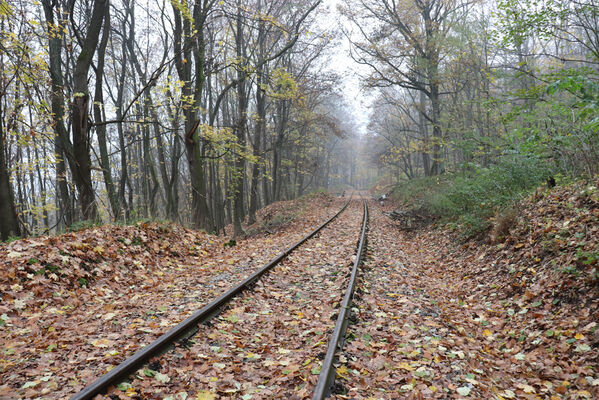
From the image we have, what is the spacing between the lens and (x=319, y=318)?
4836 millimetres

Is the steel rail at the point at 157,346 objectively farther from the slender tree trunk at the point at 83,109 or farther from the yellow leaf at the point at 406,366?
the slender tree trunk at the point at 83,109

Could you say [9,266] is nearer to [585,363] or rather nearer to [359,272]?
[359,272]

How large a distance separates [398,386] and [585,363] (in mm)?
1990

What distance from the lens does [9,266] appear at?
17.4 feet

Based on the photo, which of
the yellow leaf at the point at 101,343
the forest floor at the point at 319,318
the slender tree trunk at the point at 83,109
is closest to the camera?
the forest floor at the point at 319,318

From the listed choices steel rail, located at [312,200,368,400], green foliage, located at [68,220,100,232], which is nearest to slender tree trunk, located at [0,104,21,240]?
green foliage, located at [68,220,100,232]

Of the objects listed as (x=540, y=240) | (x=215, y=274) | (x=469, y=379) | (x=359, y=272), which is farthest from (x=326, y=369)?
(x=540, y=240)

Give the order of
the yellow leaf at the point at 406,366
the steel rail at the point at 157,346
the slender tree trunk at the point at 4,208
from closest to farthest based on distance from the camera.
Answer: the steel rail at the point at 157,346, the yellow leaf at the point at 406,366, the slender tree trunk at the point at 4,208

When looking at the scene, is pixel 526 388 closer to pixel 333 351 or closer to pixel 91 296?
pixel 333 351

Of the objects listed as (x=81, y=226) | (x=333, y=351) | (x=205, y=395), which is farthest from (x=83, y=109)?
(x=333, y=351)

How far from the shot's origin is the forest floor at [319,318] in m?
3.27

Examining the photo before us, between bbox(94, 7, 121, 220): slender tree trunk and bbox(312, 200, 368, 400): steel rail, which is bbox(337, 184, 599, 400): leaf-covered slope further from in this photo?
bbox(94, 7, 121, 220): slender tree trunk

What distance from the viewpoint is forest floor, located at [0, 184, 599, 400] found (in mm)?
3273

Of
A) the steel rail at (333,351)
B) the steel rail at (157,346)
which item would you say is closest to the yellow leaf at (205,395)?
the steel rail at (157,346)
